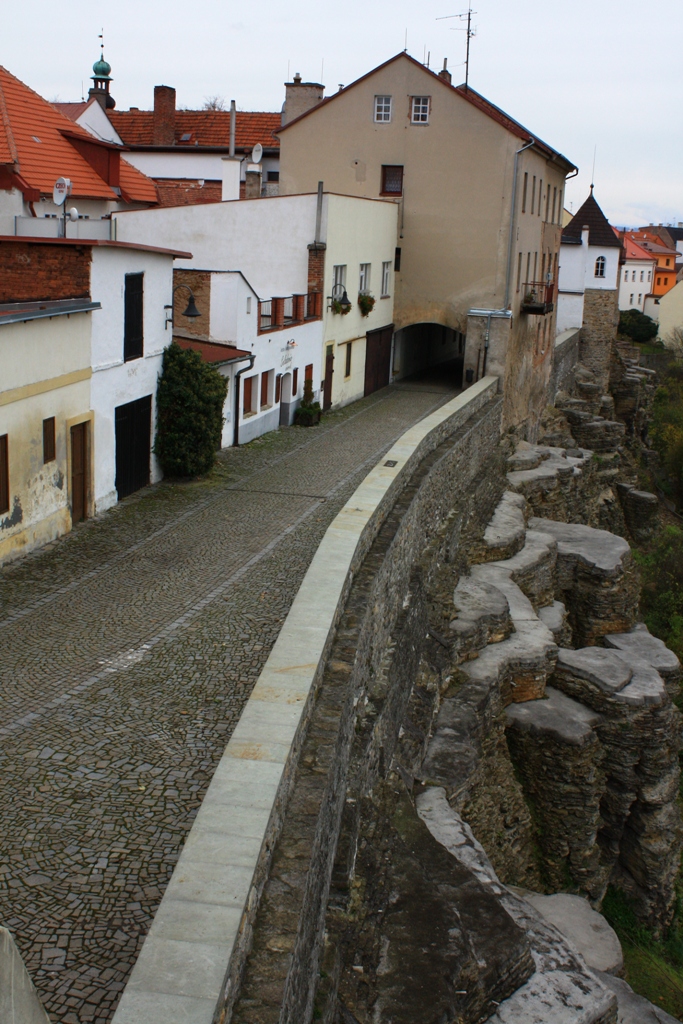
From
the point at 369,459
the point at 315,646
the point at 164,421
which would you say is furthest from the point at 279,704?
the point at 369,459

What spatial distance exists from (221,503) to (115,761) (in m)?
8.40

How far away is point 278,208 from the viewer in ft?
80.3

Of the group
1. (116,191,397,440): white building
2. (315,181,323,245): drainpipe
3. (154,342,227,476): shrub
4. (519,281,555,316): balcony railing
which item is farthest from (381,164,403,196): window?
(154,342,227,476): shrub

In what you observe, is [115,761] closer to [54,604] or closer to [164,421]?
[54,604]

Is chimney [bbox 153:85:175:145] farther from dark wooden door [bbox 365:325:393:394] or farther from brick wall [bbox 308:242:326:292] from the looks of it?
brick wall [bbox 308:242:326:292]

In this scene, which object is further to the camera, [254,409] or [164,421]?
[254,409]

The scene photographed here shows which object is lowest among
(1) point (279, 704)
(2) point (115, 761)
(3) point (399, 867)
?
(3) point (399, 867)

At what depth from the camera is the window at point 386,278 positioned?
29289 millimetres

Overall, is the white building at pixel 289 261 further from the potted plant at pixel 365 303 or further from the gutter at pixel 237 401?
the gutter at pixel 237 401

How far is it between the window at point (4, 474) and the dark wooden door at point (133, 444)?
3.46m

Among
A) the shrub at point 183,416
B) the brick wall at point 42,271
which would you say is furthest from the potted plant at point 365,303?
the brick wall at point 42,271

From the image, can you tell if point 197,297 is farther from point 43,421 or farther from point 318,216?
point 43,421

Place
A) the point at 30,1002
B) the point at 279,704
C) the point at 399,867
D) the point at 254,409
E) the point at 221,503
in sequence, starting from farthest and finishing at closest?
the point at 254,409
the point at 221,503
the point at 399,867
the point at 279,704
the point at 30,1002

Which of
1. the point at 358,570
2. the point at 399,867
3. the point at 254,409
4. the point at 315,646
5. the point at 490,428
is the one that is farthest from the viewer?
the point at 490,428
